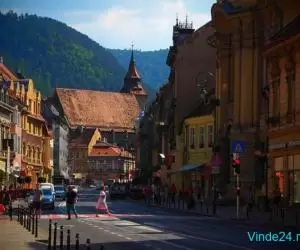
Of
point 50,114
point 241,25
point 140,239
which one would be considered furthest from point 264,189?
point 50,114

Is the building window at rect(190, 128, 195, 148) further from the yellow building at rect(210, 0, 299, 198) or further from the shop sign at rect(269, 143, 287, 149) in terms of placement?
the shop sign at rect(269, 143, 287, 149)

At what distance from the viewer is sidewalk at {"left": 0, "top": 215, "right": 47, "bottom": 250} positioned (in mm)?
23927

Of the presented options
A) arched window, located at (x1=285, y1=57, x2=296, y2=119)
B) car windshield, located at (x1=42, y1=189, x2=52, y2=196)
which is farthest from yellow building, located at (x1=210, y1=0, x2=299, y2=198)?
car windshield, located at (x1=42, y1=189, x2=52, y2=196)

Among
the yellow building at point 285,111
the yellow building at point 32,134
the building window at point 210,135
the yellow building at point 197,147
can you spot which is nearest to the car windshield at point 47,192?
the yellow building at point 285,111

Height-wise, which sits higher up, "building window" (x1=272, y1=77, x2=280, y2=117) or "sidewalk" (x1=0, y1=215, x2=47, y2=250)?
"building window" (x1=272, y1=77, x2=280, y2=117)

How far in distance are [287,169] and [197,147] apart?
1331 inches

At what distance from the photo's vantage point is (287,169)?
157 ft

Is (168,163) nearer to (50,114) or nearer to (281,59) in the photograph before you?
(281,59)

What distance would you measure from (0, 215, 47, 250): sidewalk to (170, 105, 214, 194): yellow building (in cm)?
4197

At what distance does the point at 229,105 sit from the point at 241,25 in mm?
7061

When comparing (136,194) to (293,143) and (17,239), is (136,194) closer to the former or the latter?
(293,143)

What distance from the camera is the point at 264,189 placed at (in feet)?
184

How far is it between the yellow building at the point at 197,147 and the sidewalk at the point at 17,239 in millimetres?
41972

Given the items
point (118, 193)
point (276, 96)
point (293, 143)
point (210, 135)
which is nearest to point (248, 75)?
point (276, 96)
